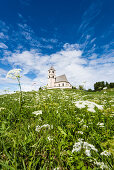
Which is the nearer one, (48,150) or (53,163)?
(53,163)

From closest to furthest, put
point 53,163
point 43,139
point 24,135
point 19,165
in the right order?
1. point 19,165
2. point 53,163
3. point 43,139
4. point 24,135

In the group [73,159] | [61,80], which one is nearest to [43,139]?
[73,159]

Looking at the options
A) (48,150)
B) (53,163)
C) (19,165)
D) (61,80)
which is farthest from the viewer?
(61,80)

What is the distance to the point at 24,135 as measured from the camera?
233cm

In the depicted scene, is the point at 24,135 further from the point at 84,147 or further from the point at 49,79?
the point at 49,79

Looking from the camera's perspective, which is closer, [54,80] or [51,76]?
[51,76]

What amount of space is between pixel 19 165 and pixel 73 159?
981mm

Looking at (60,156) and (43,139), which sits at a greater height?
(43,139)

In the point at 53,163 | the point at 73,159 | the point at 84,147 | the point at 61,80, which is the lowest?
the point at 53,163

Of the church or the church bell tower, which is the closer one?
the church

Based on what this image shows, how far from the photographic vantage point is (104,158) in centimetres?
154

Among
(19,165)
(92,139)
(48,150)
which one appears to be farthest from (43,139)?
(92,139)

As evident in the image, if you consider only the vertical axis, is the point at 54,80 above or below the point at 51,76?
below

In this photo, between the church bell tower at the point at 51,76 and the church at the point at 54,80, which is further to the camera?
the church bell tower at the point at 51,76
